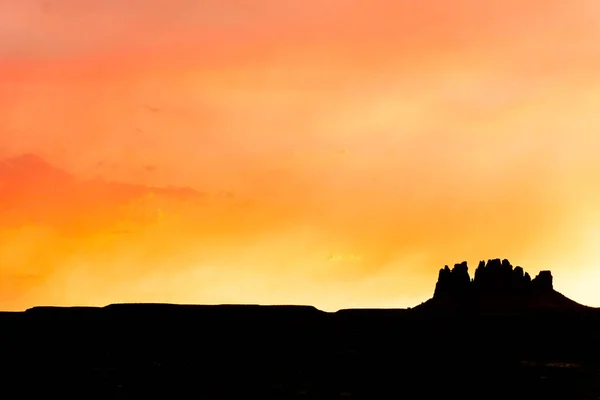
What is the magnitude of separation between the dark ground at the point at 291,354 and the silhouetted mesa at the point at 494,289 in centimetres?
3454

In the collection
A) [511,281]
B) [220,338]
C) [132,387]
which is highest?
[511,281]

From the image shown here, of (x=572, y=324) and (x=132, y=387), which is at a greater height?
(x=572, y=324)

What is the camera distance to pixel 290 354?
67500mm

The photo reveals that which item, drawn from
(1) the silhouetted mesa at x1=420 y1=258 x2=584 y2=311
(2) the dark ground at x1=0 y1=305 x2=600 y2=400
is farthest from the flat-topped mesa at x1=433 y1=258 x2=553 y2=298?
(2) the dark ground at x1=0 y1=305 x2=600 y2=400

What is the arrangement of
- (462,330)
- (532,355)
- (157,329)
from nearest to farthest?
(532,355) < (462,330) < (157,329)

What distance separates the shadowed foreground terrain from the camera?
5794 centimetres

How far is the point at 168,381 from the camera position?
6128 centimetres

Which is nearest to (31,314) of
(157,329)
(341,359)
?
(157,329)

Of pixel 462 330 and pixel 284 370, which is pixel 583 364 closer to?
pixel 462 330

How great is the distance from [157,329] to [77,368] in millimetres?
9805

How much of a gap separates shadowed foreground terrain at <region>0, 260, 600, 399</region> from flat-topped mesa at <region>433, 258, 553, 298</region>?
124 feet

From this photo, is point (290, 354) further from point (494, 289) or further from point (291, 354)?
point (494, 289)

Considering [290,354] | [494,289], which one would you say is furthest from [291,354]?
[494,289]

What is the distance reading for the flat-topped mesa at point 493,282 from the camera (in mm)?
116250
